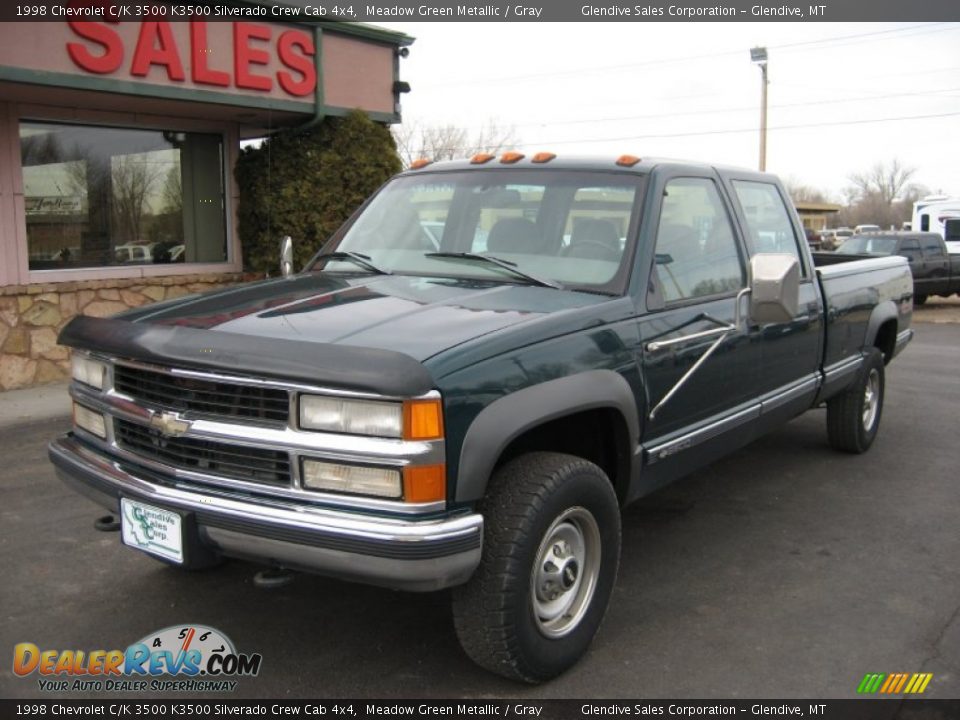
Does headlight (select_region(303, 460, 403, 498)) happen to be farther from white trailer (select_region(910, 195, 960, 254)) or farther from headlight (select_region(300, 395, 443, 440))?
white trailer (select_region(910, 195, 960, 254))

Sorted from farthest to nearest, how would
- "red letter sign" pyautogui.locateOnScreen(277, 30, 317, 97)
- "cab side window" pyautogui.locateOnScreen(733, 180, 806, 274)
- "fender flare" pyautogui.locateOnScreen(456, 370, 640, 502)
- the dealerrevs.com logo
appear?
"red letter sign" pyautogui.locateOnScreen(277, 30, 317, 97), "cab side window" pyautogui.locateOnScreen(733, 180, 806, 274), the dealerrevs.com logo, "fender flare" pyautogui.locateOnScreen(456, 370, 640, 502)

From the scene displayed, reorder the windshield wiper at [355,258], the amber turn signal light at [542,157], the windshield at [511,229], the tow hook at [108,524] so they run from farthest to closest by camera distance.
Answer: the amber turn signal light at [542,157] < the windshield wiper at [355,258] < the windshield at [511,229] < the tow hook at [108,524]

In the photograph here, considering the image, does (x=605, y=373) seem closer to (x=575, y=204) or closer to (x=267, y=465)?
(x=575, y=204)

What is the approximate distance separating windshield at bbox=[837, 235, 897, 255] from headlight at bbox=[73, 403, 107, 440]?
1796 centimetres

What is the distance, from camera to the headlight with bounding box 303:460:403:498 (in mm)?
2697

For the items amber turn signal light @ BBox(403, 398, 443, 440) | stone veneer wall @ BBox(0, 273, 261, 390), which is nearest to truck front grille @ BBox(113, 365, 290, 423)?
amber turn signal light @ BBox(403, 398, 443, 440)

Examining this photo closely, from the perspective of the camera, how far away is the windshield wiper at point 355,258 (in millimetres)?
4148

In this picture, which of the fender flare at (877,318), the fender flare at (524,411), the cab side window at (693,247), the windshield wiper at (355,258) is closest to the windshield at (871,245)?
the fender flare at (877,318)

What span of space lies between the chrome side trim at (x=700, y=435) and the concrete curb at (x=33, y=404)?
225 inches

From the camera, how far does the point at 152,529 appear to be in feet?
10.0

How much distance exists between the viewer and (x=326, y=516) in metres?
2.74

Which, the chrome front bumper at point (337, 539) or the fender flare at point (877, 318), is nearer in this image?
the chrome front bumper at point (337, 539)

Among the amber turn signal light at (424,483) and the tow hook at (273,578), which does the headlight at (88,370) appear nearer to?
the tow hook at (273,578)

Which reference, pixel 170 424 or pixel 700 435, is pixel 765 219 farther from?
pixel 170 424
